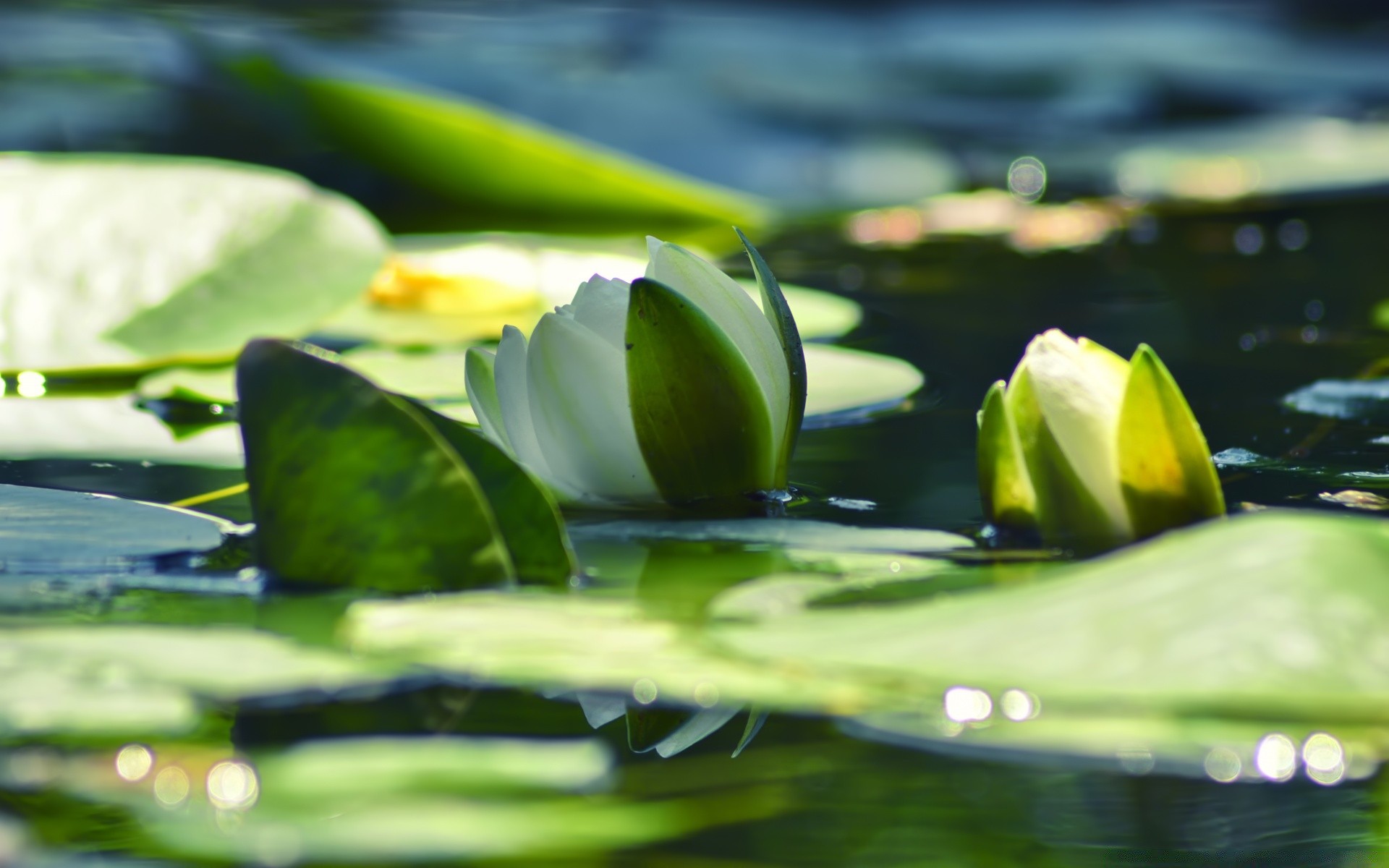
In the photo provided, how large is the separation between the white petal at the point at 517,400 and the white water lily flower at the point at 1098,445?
209mm

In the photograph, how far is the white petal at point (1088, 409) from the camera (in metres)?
0.60

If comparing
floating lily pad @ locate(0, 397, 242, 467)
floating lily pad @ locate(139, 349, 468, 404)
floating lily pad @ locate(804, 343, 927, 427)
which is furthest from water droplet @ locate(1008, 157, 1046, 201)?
floating lily pad @ locate(0, 397, 242, 467)

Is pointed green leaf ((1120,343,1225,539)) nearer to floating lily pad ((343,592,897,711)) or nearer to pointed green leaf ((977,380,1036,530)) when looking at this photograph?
pointed green leaf ((977,380,1036,530))

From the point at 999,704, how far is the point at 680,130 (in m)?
2.32

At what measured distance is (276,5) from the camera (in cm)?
381

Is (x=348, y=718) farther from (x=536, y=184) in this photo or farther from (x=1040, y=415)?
(x=536, y=184)

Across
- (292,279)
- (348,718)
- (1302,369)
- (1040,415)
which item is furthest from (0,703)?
(1302,369)

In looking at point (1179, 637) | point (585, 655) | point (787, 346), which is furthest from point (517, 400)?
point (1179, 637)

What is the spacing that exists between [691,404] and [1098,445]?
0.18 metres

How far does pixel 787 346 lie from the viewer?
2.32 ft

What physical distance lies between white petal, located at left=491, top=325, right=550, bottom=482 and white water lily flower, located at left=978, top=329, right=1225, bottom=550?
0.21m

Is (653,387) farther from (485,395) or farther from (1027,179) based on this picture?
(1027,179)

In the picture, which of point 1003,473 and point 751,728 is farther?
point 1003,473

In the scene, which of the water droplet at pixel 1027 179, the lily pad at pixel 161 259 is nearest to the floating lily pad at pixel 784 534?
the lily pad at pixel 161 259
